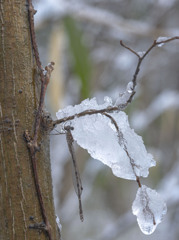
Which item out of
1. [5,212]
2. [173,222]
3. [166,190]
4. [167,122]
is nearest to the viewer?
[5,212]

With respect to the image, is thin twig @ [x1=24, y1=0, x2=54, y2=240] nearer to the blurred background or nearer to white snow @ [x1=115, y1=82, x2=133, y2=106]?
white snow @ [x1=115, y1=82, x2=133, y2=106]

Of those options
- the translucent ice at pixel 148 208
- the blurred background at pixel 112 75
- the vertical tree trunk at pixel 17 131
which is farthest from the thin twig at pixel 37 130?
the blurred background at pixel 112 75

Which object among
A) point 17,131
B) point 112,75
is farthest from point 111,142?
point 112,75

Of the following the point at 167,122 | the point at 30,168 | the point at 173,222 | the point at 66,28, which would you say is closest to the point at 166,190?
the point at 173,222

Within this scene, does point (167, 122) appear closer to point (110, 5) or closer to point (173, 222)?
point (173, 222)

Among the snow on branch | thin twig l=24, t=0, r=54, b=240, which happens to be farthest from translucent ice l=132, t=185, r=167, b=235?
thin twig l=24, t=0, r=54, b=240

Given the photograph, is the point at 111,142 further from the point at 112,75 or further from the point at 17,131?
the point at 112,75
